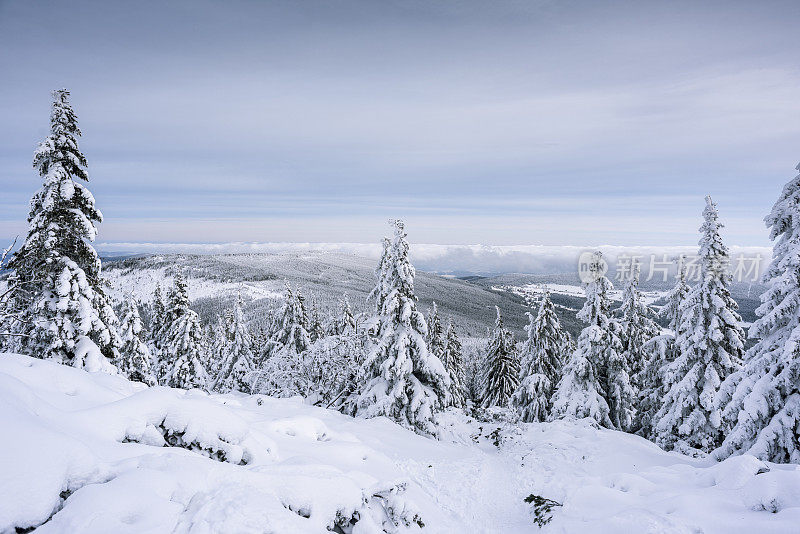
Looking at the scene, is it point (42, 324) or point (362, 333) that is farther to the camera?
point (362, 333)

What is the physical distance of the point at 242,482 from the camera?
5641 mm

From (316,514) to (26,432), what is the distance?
150 inches

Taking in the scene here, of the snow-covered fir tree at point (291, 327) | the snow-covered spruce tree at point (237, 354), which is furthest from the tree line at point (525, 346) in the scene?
the snow-covered fir tree at point (291, 327)

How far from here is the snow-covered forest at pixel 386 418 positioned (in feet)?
16.5

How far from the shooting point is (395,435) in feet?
47.7

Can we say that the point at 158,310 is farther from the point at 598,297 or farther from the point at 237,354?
the point at 598,297

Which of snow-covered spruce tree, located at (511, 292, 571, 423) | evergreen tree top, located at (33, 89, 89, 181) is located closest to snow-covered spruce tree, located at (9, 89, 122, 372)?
evergreen tree top, located at (33, 89, 89, 181)

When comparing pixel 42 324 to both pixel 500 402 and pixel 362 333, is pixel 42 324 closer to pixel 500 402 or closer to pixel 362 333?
pixel 362 333

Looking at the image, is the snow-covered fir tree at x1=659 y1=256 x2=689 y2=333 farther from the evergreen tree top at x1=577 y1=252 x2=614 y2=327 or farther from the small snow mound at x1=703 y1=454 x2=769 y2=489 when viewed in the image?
the small snow mound at x1=703 y1=454 x2=769 y2=489

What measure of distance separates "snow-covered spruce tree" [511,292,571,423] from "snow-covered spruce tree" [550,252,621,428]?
381cm

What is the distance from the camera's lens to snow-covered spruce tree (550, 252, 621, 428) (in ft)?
68.6

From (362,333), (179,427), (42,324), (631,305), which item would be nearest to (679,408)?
(631,305)

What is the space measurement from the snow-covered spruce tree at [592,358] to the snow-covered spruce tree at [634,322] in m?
4.51

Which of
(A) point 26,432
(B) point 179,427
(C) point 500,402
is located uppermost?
(A) point 26,432
